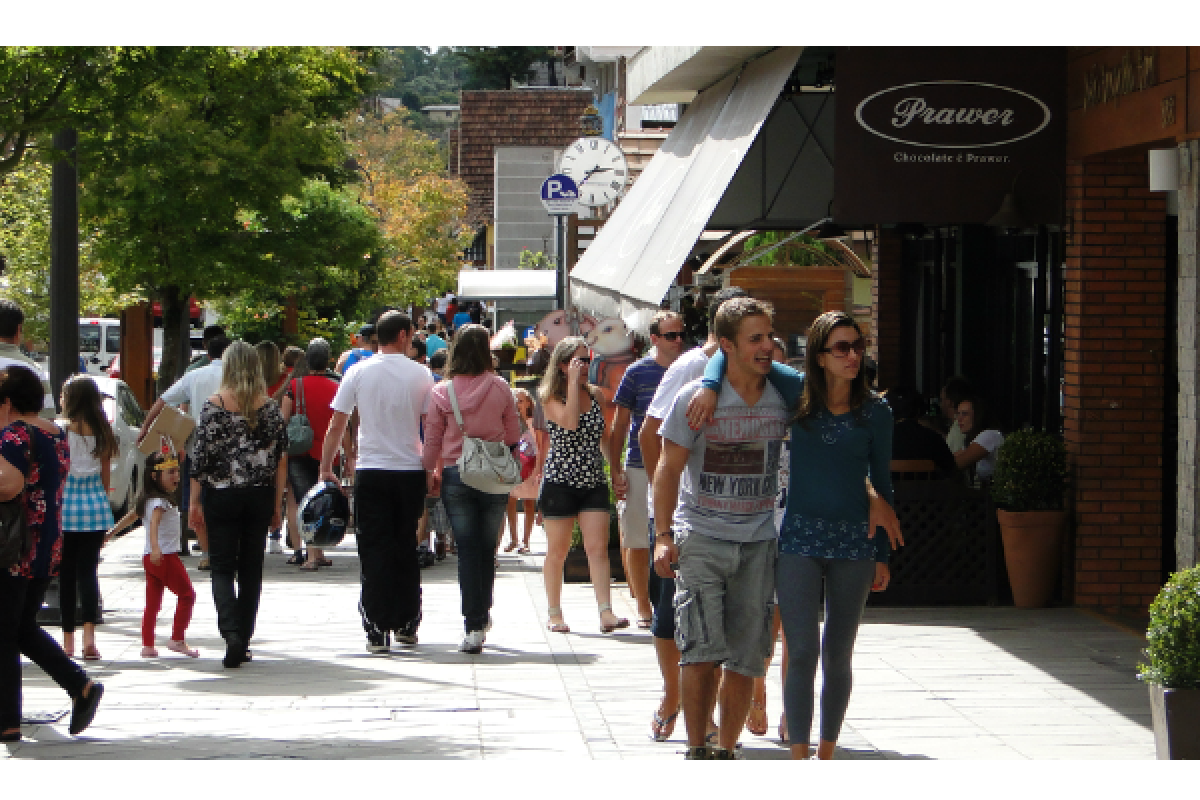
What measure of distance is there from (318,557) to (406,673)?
5.20 meters

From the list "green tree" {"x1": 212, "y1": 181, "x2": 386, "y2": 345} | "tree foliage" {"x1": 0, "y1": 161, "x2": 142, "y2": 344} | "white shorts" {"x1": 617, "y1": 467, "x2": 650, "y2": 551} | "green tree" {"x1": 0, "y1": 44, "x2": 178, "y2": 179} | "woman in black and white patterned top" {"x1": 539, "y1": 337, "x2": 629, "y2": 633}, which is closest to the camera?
"green tree" {"x1": 0, "y1": 44, "x2": 178, "y2": 179}

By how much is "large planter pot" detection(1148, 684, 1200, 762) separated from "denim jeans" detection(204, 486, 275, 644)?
15.8 feet

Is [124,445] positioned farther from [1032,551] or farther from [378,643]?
[1032,551]

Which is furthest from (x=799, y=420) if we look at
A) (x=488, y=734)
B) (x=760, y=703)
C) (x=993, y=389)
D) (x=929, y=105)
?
(x=993, y=389)

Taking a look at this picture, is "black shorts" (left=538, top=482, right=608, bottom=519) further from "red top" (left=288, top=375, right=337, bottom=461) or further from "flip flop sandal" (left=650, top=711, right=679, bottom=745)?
"red top" (left=288, top=375, right=337, bottom=461)

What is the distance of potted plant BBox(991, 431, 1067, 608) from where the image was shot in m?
10.5

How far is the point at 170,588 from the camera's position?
930cm

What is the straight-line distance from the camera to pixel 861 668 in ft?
28.3

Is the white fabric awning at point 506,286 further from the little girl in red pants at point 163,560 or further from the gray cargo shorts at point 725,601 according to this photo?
the gray cargo shorts at point 725,601

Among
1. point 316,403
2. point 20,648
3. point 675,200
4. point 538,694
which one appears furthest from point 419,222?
point 20,648

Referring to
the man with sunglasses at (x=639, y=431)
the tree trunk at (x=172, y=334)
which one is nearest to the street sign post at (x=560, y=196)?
the tree trunk at (x=172, y=334)

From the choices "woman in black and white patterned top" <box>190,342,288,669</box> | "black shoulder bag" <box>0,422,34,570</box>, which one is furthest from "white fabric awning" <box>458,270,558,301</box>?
"black shoulder bag" <box>0,422,34,570</box>

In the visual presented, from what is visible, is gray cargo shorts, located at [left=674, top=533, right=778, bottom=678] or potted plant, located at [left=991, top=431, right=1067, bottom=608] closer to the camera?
gray cargo shorts, located at [left=674, top=533, right=778, bottom=678]

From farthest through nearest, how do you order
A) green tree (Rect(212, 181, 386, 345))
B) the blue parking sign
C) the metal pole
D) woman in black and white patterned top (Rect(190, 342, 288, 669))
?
the blue parking sign → green tree (Rect(212, 181, 386, 345)) → the metal pole → woman in black and white patterned top (Rect(190, 342, 288, 669))
